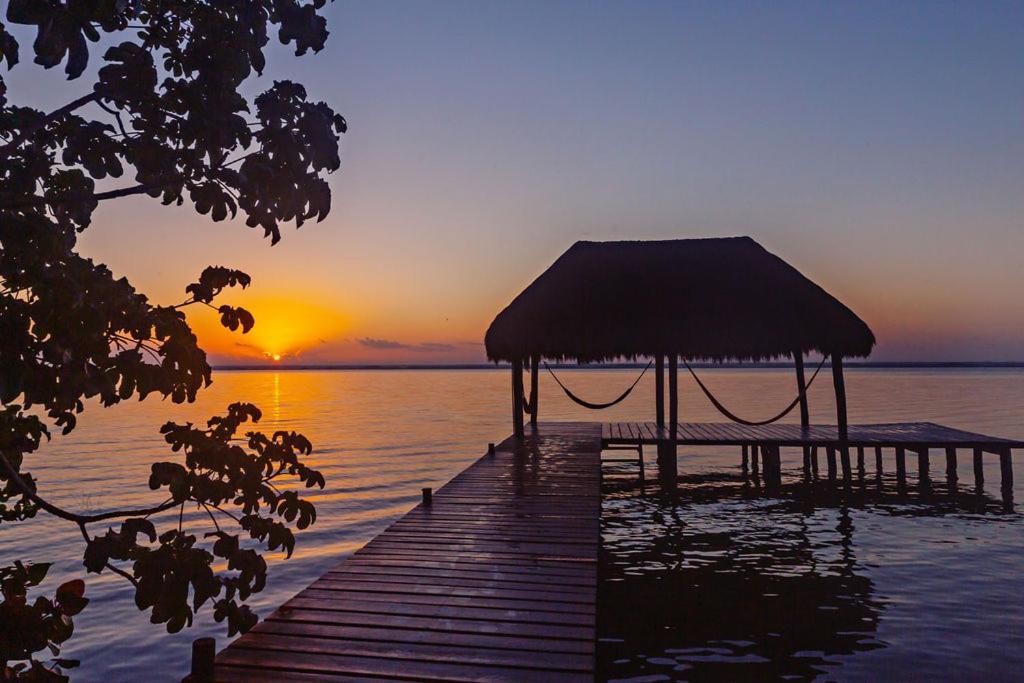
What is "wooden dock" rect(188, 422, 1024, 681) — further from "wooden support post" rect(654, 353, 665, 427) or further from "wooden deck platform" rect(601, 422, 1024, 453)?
"wooden support post" rect(654, 353, 665, 427)

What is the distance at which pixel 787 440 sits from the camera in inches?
511

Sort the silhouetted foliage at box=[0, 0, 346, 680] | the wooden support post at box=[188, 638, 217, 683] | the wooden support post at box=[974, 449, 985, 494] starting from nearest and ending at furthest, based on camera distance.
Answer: the silhouetted foliage at box=[0, 0, 346, 680] → the wooden support post at box=[188, 638, 217, 683] → the wooden support post at box=[974, 449, 985, 494]

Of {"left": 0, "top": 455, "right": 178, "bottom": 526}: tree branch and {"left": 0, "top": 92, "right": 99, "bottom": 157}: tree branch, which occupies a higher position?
{"left": 0, "top": 92, "right": 99, "bottom": 157}: tree branch

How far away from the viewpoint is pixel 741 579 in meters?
8.17

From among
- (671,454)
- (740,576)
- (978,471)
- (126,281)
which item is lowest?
(740,576)

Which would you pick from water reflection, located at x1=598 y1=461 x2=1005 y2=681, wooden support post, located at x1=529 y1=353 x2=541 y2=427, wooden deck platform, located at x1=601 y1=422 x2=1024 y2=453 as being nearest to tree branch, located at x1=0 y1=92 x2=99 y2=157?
water reflection, located at x1=598 y1=461 x2=1005 y2=681

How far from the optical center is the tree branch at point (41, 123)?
188 centimetres

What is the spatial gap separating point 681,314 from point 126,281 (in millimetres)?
11941

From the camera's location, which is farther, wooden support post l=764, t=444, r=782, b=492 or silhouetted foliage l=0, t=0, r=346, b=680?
wooden support post l=764, t=444, r=782, b=492

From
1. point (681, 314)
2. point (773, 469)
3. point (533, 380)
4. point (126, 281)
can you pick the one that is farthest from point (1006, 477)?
point (126, 281)

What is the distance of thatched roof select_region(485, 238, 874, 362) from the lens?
12977 mm

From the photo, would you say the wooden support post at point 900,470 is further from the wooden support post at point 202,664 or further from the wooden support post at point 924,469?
the wooden support post at point 202,664

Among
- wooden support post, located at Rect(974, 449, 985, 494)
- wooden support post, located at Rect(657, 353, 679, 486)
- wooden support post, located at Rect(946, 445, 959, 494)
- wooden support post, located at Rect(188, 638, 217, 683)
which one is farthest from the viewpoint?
wooden support post, located at Rect(946, 445, 959, 494)

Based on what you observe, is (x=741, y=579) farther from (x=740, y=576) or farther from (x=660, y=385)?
(x=660, y=385)
